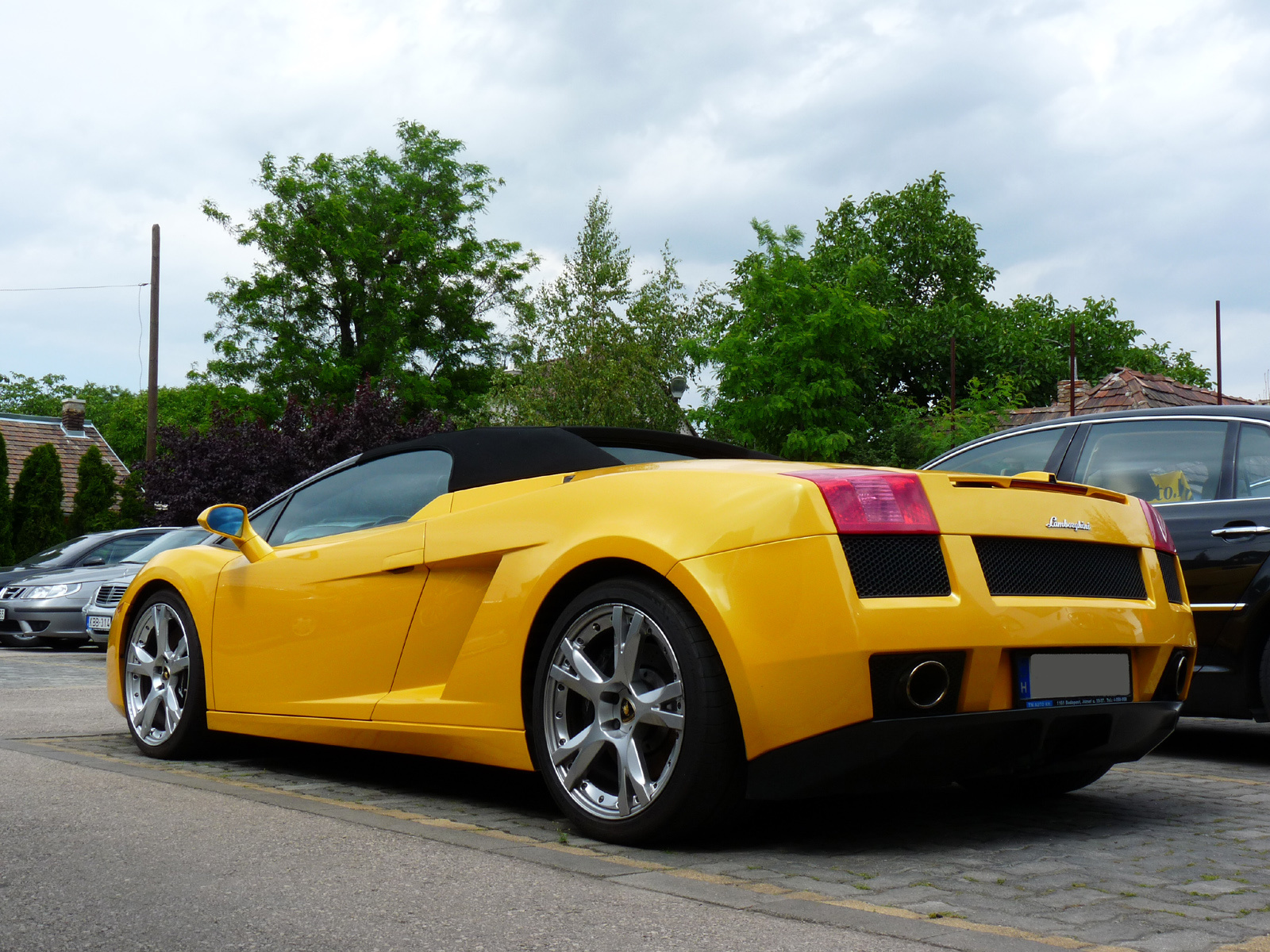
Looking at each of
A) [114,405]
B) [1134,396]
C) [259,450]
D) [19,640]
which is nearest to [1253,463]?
[19,640]

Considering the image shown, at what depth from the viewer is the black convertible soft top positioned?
473 centimetres

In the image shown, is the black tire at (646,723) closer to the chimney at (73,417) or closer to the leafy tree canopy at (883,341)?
the leafy tree canopy at (883,341)

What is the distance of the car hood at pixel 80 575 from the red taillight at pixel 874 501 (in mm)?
14496

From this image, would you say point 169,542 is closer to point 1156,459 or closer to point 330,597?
point 330,597

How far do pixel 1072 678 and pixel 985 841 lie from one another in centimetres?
58

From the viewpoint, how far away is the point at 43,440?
140 feet

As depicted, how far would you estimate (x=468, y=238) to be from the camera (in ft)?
147

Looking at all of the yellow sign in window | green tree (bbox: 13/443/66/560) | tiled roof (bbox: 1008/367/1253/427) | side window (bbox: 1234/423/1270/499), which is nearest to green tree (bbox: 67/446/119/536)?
green tree (bbox: 13/443/66/560)

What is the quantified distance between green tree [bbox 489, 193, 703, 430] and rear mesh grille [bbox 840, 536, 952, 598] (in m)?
21.7

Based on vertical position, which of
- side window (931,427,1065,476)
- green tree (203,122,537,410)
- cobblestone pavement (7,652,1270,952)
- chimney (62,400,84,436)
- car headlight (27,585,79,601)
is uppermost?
green tree (203,122,537,410)

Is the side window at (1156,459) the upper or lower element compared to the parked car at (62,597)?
upper

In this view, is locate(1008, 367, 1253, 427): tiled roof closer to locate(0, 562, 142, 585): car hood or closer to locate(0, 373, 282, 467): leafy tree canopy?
locate(0, 562, 142, 585): car hood

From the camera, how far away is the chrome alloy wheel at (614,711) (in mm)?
3822

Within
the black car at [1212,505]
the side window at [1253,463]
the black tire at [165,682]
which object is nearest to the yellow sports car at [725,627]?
the black tire at [165,682]
